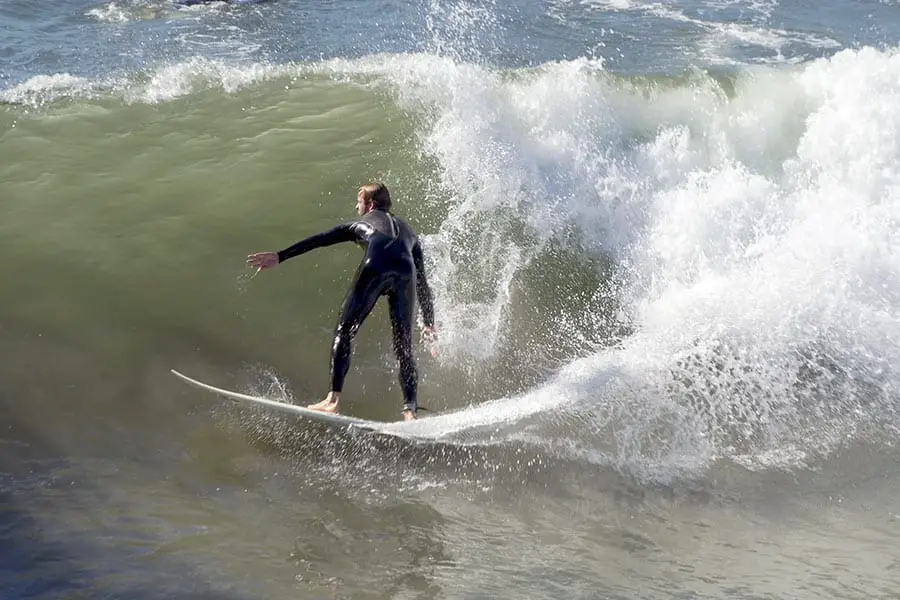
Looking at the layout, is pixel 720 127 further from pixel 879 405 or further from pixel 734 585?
pixel 734 585

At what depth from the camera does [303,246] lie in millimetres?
6105

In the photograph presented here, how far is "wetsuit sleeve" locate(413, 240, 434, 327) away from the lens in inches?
255

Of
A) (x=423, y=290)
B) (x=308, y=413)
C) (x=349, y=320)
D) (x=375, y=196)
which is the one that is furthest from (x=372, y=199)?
(x=308, y=413)

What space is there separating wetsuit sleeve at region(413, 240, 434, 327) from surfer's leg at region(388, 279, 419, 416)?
174 mm

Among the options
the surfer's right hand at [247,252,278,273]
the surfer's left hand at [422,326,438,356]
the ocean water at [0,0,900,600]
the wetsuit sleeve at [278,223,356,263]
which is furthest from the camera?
the surfer's left hand at [422,326,438,356]

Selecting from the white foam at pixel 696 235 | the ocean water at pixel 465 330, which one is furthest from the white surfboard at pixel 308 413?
the white foam at pixel 696 235

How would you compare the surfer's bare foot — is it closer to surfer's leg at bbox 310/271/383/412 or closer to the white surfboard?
surfer's leg at bbox 310/271/383/412

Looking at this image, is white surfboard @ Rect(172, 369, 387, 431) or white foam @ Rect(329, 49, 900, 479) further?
white foam @ Rect(329, 49, 900, 479)

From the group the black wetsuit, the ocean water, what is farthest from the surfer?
the ocean water

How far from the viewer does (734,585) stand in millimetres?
4758

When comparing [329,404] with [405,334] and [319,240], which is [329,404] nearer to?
[405,334]

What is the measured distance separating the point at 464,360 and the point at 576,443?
1.28 meters

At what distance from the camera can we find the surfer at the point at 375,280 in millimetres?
6070

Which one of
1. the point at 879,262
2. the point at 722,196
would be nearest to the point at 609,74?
the point at 722,196
